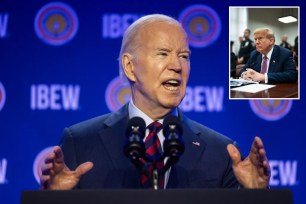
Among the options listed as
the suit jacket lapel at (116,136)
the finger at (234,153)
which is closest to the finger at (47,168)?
the suit jacket lapel at (116,136)

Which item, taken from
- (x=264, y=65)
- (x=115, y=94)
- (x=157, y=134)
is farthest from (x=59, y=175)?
(x=264, y=65)

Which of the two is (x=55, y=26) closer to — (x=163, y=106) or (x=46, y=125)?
(x=46, y=125)

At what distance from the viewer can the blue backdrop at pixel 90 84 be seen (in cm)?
310

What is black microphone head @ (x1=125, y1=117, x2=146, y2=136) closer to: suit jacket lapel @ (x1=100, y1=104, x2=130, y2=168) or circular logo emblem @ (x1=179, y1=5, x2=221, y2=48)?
suit jacket lapel @ (x1=100, y1=104, x2=130, y2=168)

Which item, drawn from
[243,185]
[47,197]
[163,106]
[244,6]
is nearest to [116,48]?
[244,6]

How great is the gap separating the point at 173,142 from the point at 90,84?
169 centimetres

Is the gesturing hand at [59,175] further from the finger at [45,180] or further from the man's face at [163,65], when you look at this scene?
the man's face at [163,65]

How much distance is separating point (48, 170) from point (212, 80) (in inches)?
63.4

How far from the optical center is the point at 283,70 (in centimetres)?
320

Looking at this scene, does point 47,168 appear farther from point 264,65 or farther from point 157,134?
point 264,65

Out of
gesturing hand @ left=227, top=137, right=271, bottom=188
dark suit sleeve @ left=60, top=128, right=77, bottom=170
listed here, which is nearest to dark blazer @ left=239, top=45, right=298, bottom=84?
dark suit sleeve @ left=60, top=128, right=77, bottom=170

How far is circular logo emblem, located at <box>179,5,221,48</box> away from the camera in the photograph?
3.15 metres

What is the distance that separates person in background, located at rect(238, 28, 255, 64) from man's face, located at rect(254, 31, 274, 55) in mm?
33

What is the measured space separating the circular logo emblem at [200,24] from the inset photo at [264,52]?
0.29 feet
